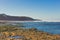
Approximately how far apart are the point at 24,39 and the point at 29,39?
516 mm

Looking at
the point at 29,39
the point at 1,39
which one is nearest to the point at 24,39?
the point at 29,39

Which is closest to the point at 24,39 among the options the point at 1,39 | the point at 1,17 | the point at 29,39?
the point at 29,39

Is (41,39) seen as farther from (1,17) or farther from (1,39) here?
(1,17)

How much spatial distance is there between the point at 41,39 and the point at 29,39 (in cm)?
98

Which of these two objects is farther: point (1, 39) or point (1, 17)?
point (1, 17)

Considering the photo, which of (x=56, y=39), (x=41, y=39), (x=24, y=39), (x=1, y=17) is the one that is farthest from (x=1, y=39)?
(x=1, y=17)

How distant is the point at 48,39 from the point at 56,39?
1135mm

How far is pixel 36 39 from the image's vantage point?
667 inches

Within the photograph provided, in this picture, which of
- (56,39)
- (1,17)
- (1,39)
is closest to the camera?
(1,39)

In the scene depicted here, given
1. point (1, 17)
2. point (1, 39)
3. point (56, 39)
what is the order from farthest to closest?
point (1, 17)
point (56, 39)
point (1, 39)

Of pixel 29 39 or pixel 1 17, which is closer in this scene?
pixel 29 39

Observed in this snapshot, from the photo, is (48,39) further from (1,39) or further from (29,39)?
(1,39)

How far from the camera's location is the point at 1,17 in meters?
46.8

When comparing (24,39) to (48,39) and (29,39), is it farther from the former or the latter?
(48,39)
